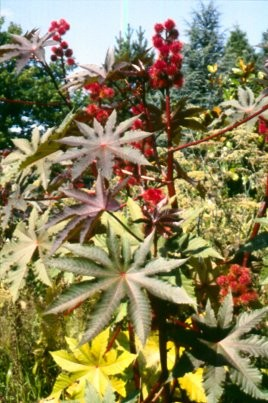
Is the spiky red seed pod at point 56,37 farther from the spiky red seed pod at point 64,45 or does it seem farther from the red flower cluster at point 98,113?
the red flower cluster at point 98,113

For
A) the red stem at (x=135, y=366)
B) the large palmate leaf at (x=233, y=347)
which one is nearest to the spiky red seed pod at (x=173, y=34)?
the large palmate leaf at (x=233, y=347)

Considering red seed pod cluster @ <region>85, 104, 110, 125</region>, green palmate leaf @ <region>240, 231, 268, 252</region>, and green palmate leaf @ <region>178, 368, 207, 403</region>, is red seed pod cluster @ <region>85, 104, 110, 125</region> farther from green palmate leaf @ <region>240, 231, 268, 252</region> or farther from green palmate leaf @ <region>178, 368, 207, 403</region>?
A: green palmate leaf @ <region>178, 368, 207, 403</region>

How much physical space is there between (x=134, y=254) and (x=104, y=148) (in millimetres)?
401

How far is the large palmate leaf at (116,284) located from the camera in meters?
1.25

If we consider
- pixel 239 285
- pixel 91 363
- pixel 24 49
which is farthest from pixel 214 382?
pixel 24 49

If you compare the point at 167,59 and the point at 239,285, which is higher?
the point at 167,59

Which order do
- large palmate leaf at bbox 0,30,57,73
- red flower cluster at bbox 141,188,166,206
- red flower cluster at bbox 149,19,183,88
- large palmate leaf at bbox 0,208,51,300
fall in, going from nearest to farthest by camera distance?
1. red flower cluster at bbox 141,188,166,206
2. red flower cluster at bbox 149,19,183,88
3. large palmate leaf at bbox 0,208,51,300
4. large palmate leaf at bbox 0,30,57,73

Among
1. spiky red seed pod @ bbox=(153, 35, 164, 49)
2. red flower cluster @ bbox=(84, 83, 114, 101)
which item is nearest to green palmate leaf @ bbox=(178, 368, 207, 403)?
red flower cluster @ bbox=(84, 83, 114, 101)

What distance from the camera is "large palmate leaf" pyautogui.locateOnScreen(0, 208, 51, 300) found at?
1.85 meters

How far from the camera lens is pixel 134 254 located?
4.45 feet

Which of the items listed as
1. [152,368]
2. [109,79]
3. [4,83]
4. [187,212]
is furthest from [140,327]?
[4,83]

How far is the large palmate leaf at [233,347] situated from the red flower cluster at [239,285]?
158mm

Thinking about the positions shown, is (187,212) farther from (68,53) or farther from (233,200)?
(233,200)

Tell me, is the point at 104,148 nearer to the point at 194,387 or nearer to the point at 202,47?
the point at 194,387
